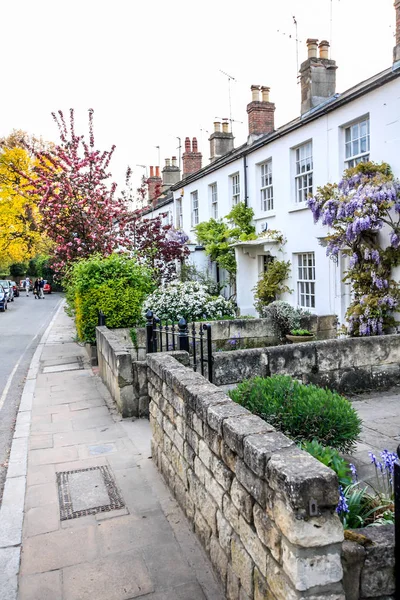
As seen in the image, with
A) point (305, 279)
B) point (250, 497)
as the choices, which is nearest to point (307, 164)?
point (305, 279)

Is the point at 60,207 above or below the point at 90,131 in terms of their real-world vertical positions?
below

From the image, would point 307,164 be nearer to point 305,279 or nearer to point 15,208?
point 305,279

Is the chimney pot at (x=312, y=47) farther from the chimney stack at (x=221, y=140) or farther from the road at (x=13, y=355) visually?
the road at (x=13, y=355)

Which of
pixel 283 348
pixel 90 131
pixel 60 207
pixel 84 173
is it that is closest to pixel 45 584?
pixel 283 348

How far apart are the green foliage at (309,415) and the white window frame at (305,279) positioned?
9.17 metres

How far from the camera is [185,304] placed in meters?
12.8

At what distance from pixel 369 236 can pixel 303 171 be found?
3942 millimetres

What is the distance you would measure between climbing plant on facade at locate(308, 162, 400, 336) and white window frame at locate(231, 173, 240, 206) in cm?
685

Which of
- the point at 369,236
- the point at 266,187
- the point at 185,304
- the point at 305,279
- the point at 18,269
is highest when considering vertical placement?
the point at 266,187

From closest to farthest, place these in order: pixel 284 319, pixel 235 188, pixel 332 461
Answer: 1. pixel 332 461
2. pixel 284 319
3. pixel 235 188

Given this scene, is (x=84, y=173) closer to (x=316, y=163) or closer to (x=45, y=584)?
(x=316, y=163)

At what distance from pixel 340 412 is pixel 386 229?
23.8 feet

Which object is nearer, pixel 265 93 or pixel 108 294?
pixel 108 294

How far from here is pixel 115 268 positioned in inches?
506
